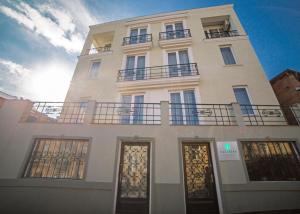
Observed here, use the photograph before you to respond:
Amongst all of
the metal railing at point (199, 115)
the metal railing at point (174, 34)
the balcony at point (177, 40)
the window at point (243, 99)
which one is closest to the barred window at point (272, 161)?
the metal railing at point (199, 115)

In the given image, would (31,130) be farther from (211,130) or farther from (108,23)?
(108,23)

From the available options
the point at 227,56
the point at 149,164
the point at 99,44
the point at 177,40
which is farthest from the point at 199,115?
the point at 99,44

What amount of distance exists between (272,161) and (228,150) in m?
1.68

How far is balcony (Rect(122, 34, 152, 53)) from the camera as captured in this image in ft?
33.6

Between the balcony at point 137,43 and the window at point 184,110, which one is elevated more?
the balcony at point 137,43

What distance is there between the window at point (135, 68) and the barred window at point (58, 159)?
17.7 ft

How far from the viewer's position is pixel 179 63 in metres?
9.52

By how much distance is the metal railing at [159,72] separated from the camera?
895cm

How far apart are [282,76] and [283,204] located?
799 cm

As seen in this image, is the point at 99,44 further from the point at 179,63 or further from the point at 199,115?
the point at 199,115

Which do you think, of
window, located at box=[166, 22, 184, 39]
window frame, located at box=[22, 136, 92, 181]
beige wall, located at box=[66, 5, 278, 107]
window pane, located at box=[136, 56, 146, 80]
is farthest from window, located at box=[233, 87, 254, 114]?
window frame, located at box=[22, 136, 92, 181]

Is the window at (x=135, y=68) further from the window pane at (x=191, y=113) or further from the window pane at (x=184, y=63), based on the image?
the window pane at (x=191, y=113)

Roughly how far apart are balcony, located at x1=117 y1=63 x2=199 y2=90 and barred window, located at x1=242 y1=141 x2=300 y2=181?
4.60 metres

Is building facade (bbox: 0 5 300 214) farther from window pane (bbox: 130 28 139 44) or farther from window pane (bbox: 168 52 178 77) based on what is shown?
window pane (bbox: 130 28 139 44)
